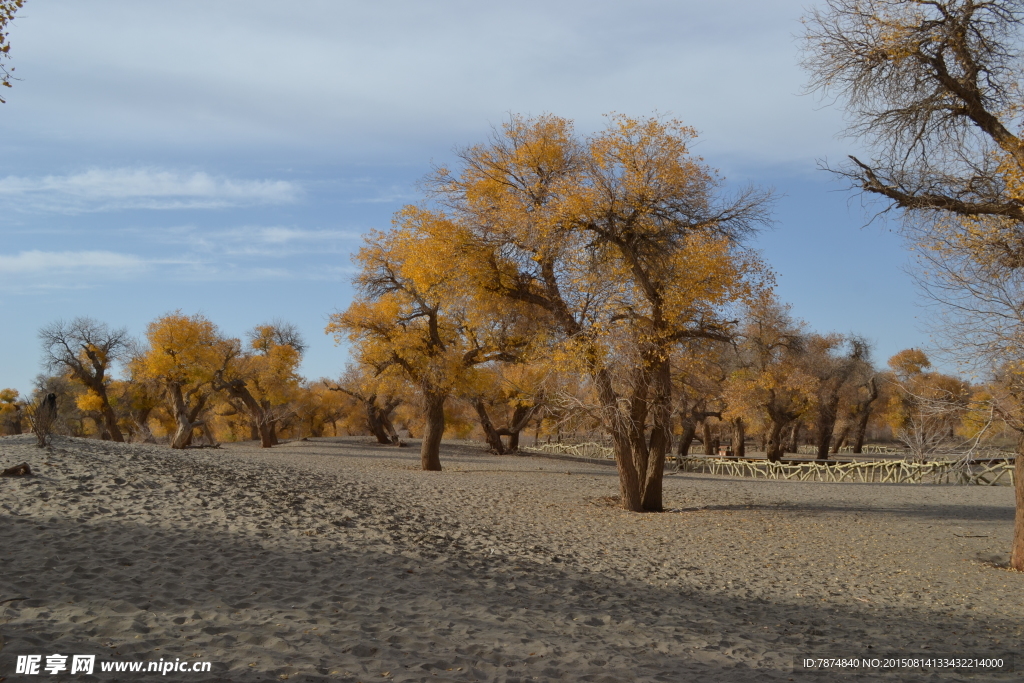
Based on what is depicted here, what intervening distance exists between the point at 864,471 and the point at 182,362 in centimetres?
2915

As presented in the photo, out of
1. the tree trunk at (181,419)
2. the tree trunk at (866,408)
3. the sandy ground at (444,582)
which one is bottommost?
the sandy ground at (444,582)

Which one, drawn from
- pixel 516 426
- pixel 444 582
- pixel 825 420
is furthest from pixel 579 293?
pixel 825 420

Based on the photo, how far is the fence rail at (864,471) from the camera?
26375 millimetres

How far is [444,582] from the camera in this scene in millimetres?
8281

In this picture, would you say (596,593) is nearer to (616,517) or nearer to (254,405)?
(616,517)

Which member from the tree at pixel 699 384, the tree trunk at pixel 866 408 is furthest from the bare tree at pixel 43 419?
the tree trunk at pixel 866 408

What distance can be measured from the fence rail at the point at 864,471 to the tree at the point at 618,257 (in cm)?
1224

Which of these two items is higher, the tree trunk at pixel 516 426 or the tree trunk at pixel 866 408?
the tree trunk at pixel 866 408

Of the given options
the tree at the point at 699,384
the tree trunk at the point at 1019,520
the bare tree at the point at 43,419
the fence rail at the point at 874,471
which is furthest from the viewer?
the fence rail at the point at 874,471

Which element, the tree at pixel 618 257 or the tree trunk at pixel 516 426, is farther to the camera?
the tree trunk at pixel 516 426

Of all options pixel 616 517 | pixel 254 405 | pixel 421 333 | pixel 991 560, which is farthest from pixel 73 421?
pixel 991 560

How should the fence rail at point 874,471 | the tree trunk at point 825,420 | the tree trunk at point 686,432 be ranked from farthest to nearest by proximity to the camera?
1. the tree trunk at point 825,420
2. the tree trunk at point 686,432
3. the fence rail at point 874,471

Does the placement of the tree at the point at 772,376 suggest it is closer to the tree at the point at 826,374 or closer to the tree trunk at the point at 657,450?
the tree at the point at 826,374

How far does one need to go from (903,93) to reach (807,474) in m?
22.4
